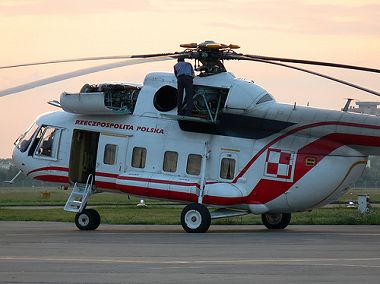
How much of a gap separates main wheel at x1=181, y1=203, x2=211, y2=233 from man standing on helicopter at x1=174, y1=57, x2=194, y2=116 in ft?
7.90

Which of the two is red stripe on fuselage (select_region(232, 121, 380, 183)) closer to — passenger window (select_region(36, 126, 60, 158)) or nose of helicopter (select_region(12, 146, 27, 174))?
passenger window (select_region(36, 126, 60, 158))

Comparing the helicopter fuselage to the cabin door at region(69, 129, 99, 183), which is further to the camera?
the cabin door at region(69, 129, 99, 183)

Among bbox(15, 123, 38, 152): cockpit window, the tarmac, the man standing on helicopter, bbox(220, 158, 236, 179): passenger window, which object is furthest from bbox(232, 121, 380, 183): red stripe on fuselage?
bbox(15, 123, 38, 152): cockpit window

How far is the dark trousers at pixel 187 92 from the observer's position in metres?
26.8

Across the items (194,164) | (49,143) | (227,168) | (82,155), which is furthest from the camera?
(49,143)

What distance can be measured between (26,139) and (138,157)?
374cm

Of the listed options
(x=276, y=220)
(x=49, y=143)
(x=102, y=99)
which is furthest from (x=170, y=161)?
(x=49, y=143)

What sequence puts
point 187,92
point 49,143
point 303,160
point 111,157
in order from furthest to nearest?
point 49,143
point 111,157
point 187,92
point 303,160

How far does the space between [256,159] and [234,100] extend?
162 centimetres

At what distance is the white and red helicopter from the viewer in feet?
Result: 87.1

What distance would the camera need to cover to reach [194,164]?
27469mm

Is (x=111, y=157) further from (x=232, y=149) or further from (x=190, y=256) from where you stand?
(x=190, y=256)

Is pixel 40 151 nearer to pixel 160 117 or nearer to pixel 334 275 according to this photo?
pixel 160 117

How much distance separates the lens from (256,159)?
27.0 m
